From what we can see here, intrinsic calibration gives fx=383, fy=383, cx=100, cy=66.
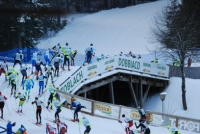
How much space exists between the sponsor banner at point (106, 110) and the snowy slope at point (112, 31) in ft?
96.2

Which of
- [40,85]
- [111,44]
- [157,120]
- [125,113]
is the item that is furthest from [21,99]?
[111,44]

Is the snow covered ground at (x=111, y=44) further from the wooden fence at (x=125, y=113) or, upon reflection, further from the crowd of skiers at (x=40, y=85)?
the crowd of skiers at (x=40, y=85)

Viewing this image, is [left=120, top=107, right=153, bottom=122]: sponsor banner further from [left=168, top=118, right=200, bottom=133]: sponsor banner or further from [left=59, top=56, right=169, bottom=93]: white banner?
[left=59, top=56, right=169, bottom=93]: white banner

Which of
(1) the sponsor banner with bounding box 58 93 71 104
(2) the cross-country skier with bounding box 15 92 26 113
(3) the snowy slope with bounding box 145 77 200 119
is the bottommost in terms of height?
(3) the snowy slope with bounding box 145 77 200 119

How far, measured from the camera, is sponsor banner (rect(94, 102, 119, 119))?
70.5 ft

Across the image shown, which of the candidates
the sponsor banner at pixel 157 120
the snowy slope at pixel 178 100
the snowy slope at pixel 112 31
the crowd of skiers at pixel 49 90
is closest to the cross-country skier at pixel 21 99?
the crowd of skiers at pixel 49 90

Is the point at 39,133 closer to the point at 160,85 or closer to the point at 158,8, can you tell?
the point at 160,85

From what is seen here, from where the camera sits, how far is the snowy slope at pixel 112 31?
5384 centimetres

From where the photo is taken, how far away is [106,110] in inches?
851

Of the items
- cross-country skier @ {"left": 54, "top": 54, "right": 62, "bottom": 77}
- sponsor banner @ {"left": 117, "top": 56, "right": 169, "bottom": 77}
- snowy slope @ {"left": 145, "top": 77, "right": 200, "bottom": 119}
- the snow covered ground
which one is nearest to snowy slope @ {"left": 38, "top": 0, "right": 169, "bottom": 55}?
the snow covered ground

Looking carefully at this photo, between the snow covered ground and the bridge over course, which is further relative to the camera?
the bridge over course

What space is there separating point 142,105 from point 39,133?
17.9m

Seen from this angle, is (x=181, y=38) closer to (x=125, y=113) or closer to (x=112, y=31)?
(x=125, y=113)

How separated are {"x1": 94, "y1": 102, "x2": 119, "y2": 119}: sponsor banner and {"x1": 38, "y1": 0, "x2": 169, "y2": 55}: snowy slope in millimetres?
29317
